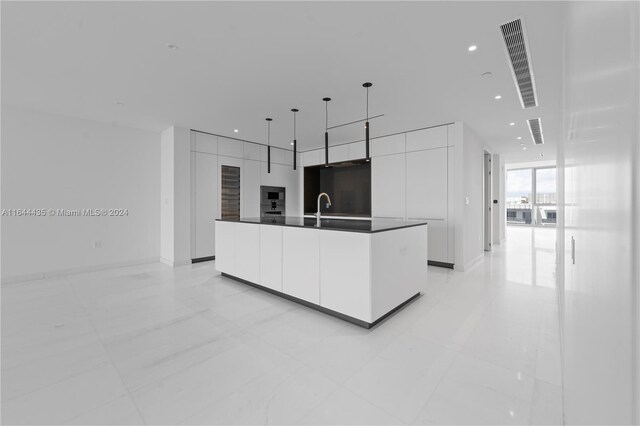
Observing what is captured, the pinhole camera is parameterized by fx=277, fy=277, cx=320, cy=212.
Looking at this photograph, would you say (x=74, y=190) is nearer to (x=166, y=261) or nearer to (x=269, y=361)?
(x=166, y=261)

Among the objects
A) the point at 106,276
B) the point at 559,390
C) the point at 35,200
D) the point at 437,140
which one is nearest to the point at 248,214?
the point at 106,276

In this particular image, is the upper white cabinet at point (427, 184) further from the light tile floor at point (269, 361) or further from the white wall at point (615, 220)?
the white wall at point (615, 220)

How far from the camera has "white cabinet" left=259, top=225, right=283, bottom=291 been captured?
11.9ft

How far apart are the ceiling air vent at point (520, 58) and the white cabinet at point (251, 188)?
5.49 metres

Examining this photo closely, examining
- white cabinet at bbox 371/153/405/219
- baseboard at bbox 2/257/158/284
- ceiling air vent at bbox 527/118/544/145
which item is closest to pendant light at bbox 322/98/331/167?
white cabinet at bbox 371/153/405/219

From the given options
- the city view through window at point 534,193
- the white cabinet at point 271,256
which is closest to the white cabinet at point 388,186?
the white cabinet at point 271,256

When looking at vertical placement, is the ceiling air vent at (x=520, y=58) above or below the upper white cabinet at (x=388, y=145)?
above

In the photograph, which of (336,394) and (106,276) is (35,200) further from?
(336,394)

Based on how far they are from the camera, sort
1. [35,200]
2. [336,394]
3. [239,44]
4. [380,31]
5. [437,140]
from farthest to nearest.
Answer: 1. [437,140]
2. [35,200]
3. [239,44]
4. [380,31]
5. [336,394]

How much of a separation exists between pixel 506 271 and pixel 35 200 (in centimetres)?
836

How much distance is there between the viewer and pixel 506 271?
511cm

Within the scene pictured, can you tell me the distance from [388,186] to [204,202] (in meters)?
4.11

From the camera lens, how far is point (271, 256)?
3.74 metres

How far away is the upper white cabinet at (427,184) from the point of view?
5441mm
